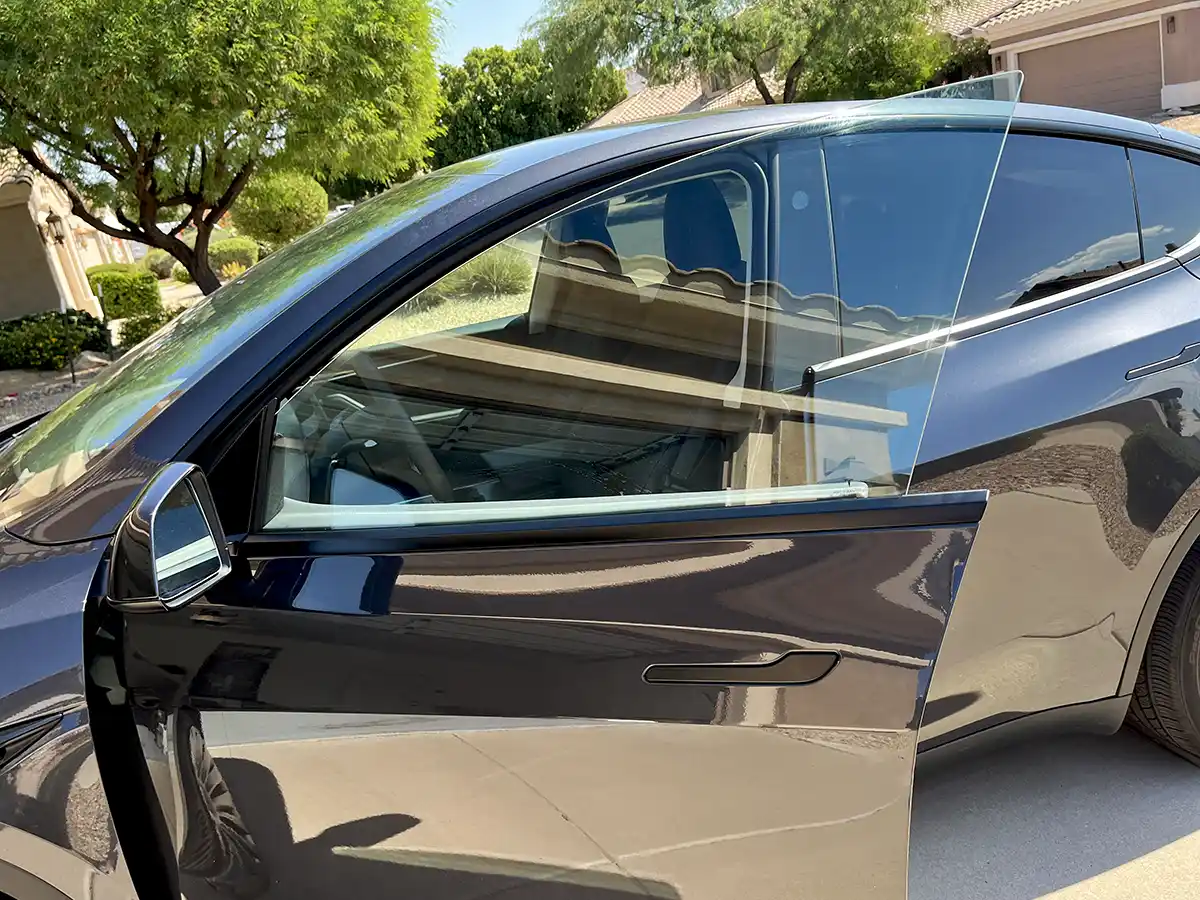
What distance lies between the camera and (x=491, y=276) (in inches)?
65.3

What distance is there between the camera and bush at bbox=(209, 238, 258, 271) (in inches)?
1117

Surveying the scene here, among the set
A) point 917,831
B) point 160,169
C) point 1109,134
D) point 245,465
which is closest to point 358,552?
point 245,465

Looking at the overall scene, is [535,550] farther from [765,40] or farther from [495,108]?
[495,108]

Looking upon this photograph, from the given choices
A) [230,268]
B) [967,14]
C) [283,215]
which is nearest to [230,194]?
[283,215]

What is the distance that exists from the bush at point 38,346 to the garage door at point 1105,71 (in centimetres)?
2219

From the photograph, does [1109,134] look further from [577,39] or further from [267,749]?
[577,39]

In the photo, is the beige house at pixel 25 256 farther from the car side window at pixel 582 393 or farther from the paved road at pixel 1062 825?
the paved road at pixel 1062 825

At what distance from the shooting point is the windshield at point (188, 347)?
157 centimetres

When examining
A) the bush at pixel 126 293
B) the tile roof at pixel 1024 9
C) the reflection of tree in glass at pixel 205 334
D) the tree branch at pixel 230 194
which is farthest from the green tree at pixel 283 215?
the tile roof at pixel 1024 9

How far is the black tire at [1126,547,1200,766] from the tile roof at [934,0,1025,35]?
1129 inches

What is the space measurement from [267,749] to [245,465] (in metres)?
0.41

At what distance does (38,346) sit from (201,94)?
503cm

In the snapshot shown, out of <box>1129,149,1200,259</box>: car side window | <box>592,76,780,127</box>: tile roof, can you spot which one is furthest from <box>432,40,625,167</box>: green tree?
<box>1129,149,1200,259</box>: car side window

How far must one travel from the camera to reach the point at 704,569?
140 centimetres
